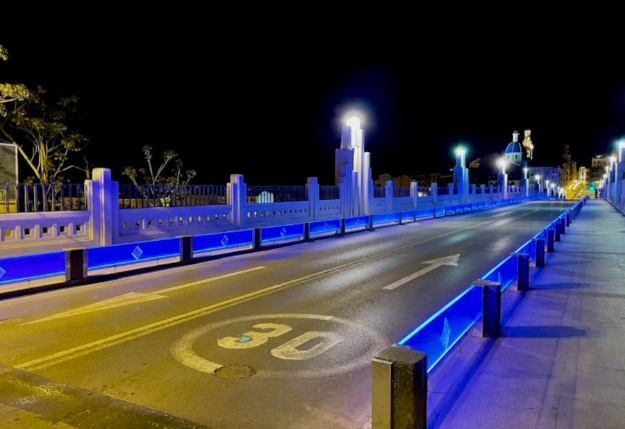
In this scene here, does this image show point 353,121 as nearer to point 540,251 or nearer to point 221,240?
point 221,240

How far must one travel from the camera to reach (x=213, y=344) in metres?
6.39

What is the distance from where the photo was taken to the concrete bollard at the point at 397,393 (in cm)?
359

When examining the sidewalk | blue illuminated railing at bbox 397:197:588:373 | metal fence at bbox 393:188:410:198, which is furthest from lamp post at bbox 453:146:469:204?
blue illuminated railing at bbox 397:197:588:373

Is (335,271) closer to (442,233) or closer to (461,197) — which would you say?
(442,233)

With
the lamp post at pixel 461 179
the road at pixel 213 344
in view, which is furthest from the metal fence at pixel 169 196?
the lamp post at pixel 461 179

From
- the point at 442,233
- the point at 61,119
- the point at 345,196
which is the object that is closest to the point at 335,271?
the point at 442,233

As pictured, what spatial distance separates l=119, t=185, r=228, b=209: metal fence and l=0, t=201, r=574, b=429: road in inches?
151

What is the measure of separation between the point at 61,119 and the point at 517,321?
25.5 metres

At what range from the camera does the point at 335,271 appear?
12.1 metres

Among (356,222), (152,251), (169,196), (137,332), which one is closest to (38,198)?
(152,251)

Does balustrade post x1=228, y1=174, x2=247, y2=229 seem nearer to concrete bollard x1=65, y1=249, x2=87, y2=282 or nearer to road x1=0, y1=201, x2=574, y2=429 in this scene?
road x1=0, y1=201, x2=574, y2=429

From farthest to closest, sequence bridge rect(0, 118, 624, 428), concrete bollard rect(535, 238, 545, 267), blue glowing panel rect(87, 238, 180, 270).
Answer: concrete bollard rect(535, 238, 545, 267) → blue glowing panel rect(87, 238, 180, 270) → bridge rect(0, 118, 624, 428)

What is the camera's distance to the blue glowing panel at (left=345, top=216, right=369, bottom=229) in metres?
22.7

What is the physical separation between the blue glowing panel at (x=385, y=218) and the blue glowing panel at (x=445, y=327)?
62.2 feet
